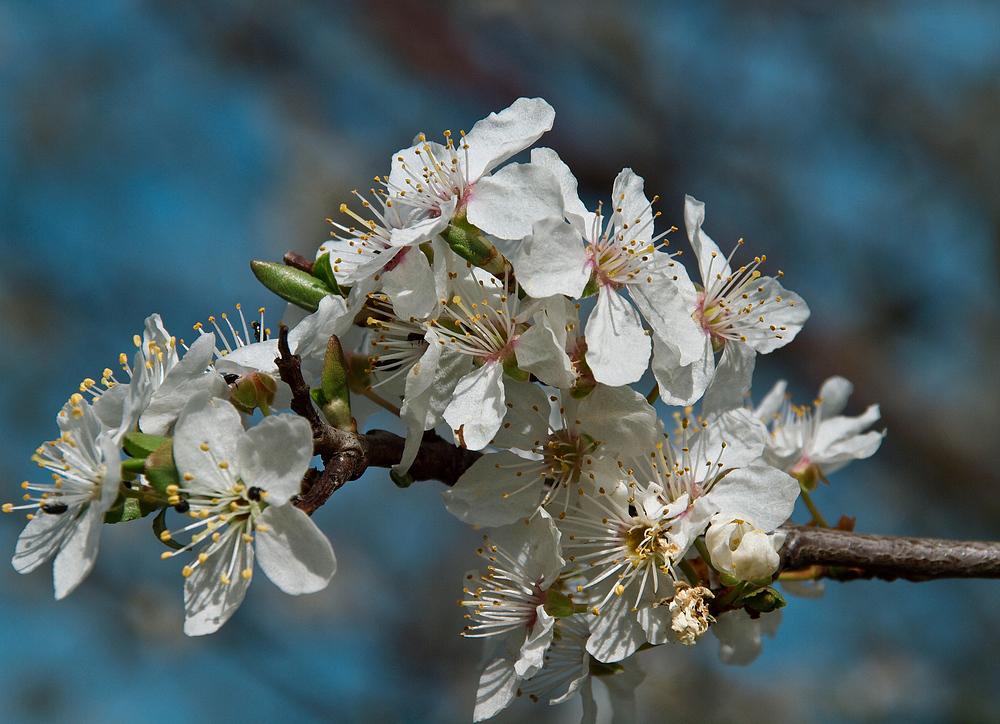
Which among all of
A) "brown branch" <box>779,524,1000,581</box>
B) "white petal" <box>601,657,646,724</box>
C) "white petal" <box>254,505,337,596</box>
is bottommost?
"white petal" <box>601,657,646,724</box>

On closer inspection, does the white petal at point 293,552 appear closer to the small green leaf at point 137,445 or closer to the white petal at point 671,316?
the small green leaf at point 137,445

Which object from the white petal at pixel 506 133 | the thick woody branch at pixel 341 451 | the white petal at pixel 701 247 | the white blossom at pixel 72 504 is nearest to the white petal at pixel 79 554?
the white blossom at pixel 72 504

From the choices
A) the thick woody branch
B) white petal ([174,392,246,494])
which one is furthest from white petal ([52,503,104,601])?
the thick woody branch

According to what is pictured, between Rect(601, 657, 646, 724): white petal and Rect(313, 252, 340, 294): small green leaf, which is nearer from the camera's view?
Rect(313, 252, 340, 294): small green leaf

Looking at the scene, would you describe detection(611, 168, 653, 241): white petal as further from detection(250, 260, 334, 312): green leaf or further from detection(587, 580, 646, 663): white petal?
detection(587, 580, 646, 663): white petal

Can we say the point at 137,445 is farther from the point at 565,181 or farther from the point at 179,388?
the point at 565,181

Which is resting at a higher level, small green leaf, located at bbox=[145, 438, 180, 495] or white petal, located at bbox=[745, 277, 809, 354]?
small green leaf, located at bbox=[145, 438, 180, 495]

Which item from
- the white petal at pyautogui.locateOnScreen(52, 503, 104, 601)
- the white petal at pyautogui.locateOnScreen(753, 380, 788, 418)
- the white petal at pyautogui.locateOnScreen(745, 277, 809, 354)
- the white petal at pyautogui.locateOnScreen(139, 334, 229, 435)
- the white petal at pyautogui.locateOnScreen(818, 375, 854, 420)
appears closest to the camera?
the white petal at pyautogui.locateOnScreen(52, 503, 104, 601)
